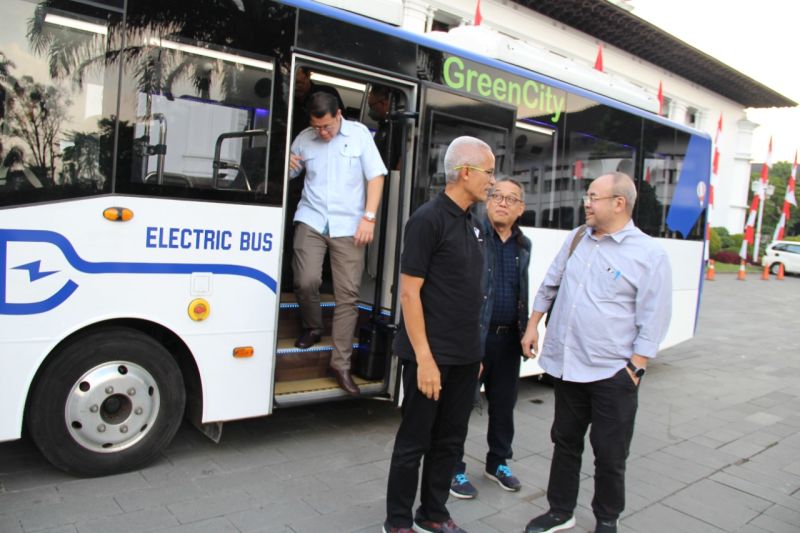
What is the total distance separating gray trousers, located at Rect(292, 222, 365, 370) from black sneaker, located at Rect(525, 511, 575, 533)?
174 cm

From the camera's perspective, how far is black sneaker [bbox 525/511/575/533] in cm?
373

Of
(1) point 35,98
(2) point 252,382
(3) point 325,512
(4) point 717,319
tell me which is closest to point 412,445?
(3) point 325,512

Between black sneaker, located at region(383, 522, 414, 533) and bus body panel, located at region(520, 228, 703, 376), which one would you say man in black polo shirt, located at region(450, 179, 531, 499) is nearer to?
black sneaker, located at region(383, 522, 414, 533)

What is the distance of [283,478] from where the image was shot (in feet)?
13.8

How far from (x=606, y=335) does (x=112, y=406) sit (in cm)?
284

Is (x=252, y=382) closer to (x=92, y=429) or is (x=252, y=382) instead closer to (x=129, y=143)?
(x=92, y=429)

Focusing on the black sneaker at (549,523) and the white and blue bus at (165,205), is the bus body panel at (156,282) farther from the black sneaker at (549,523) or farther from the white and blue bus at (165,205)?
the black sneaker at (549,523)

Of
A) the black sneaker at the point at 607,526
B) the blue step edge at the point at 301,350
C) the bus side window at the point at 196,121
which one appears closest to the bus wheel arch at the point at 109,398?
the blue step edge at the point at 301,350

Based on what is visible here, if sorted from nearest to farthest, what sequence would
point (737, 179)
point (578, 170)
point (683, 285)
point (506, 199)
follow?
point (506, 199) < point (578, 170) < point (683, 285) < point (737, 179)

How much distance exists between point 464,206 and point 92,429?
2481 millimetres

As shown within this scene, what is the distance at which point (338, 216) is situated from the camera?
15.8 ft

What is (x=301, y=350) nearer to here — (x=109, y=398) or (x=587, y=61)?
(x=109, y=398)

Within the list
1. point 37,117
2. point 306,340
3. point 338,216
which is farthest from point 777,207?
point 37,117

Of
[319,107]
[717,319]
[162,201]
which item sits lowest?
[717,319]
